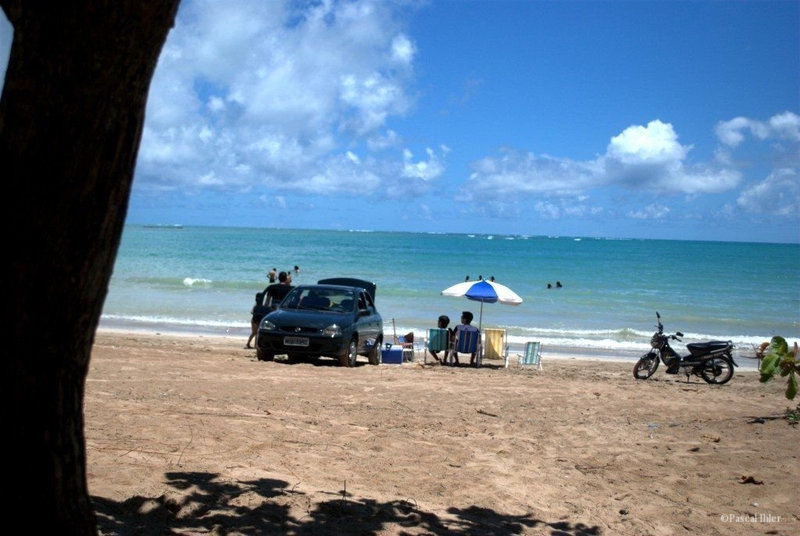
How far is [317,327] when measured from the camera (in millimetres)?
13133

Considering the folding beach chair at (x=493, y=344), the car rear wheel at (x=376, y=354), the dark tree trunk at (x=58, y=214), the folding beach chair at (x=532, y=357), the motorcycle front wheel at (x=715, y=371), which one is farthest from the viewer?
the folding beach chair at (x=532, y=357)

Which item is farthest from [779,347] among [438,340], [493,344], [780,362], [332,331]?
[493,344]

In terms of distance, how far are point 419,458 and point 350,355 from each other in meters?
6.72

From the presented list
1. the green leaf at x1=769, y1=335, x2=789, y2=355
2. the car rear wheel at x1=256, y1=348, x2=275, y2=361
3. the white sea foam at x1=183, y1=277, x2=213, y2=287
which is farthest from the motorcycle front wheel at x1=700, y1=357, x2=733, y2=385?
the white sea foam at x1=183, y1=277, x2=213, y2=287

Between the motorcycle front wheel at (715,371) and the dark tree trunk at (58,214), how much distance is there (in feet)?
47.2

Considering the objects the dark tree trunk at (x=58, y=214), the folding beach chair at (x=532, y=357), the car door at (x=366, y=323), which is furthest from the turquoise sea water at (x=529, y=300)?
the dark tree trunk at (x=58, y=214)

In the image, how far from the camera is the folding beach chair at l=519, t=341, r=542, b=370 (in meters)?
16.5

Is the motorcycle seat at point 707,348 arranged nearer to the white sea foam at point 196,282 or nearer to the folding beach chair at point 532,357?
the folding beach chair at point 532,357

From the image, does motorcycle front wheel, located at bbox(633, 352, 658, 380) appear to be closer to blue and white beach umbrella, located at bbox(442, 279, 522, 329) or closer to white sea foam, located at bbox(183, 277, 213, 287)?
blue and white beach umbrella, located at bbox(442, 279, 522, 329)

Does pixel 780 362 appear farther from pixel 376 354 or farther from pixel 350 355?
pixel 376 354

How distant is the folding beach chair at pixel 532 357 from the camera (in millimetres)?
16547

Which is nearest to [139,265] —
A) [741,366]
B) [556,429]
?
[741,366]

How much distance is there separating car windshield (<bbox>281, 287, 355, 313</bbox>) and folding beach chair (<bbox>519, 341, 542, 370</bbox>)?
445cm

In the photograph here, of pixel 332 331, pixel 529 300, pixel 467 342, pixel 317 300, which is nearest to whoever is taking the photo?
pixel 332 331
